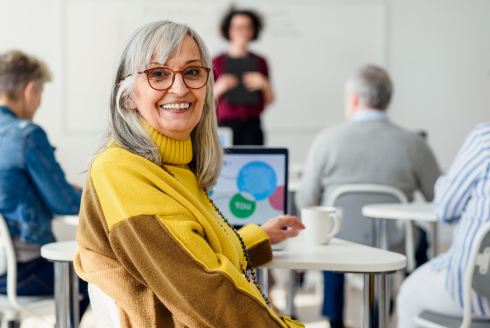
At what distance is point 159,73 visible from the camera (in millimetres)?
968

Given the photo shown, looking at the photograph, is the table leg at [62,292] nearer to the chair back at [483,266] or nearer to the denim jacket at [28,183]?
the denim jacket at [28,183]

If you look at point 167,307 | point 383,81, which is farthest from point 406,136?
point 167,307

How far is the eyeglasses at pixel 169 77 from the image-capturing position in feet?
3.15

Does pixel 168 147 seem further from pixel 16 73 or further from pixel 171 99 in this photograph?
pixel 16 73

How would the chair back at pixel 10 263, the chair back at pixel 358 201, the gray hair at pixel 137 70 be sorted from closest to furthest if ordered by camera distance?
the gray hair at pixel 137 70, the chair back at pixel 10 263, the chair back at pixel 358 201

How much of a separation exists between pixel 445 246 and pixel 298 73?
2.03m

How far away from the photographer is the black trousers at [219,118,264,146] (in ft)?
11.9

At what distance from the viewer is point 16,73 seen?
194cm

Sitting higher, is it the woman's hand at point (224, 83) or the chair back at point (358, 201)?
the woman's hand at point (224, 83)

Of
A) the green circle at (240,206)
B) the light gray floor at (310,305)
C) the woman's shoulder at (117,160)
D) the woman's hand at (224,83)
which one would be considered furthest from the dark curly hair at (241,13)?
the woman's shoulder at (117,160)

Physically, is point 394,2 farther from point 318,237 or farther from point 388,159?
point 318,237

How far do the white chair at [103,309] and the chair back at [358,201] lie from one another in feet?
4.49

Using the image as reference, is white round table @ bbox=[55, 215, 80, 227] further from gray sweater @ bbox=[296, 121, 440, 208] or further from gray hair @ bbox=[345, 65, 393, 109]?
gray hair @ bbox=[345, 65, 393, 109]

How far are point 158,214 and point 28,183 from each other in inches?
43.6
